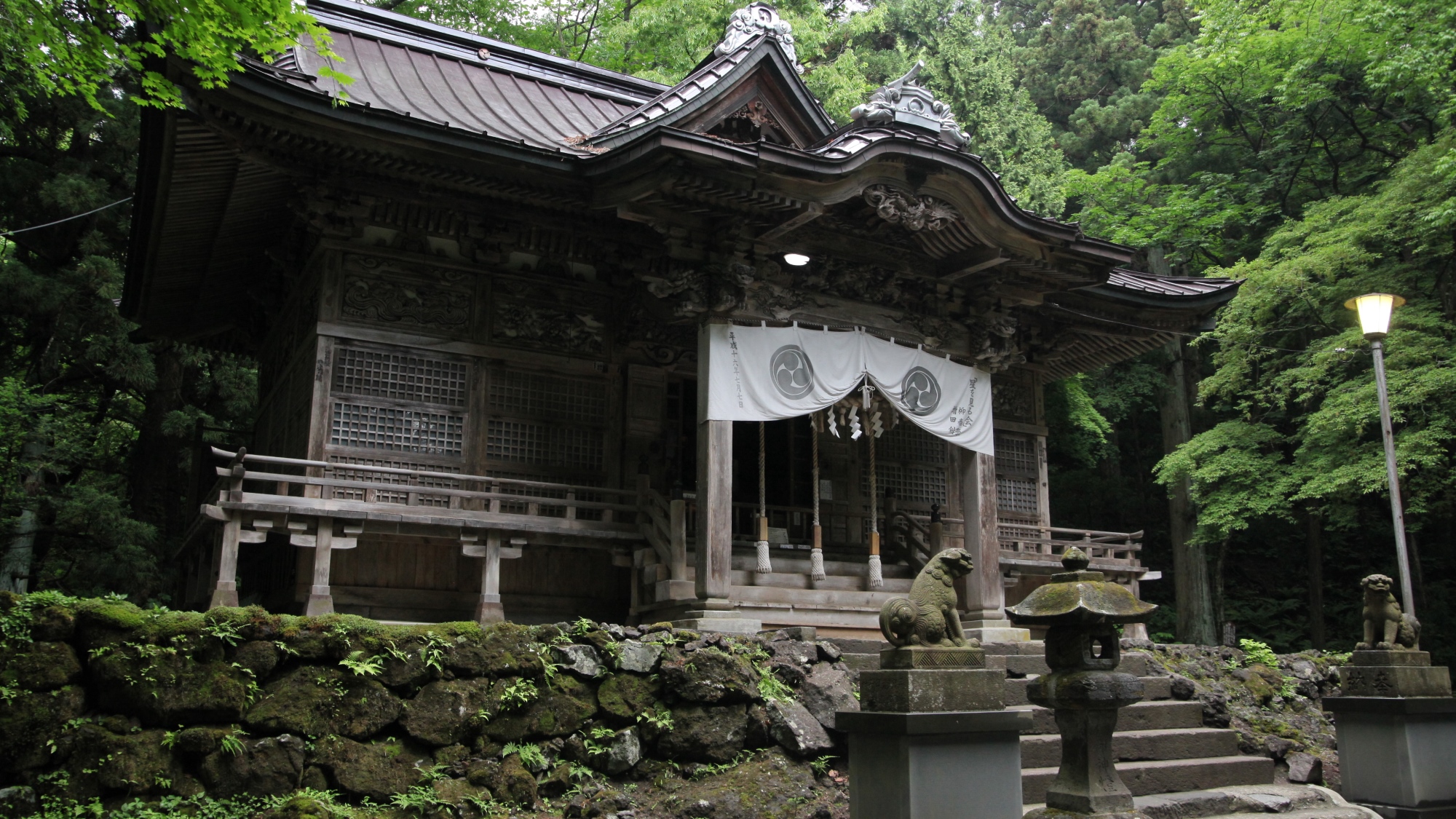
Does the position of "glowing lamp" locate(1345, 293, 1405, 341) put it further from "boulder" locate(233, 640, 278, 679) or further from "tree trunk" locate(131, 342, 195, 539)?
"tree trunk" locate(131, 342, 195, 539)

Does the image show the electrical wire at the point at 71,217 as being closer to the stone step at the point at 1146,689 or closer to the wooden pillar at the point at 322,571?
the wooden pillar at the point at 322,571

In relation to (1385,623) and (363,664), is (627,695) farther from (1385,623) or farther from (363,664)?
(1385,623)

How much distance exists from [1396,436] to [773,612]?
10.0 meters

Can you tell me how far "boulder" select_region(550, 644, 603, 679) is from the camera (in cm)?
766

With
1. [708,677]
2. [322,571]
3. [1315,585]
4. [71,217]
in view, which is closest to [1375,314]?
[708,677]

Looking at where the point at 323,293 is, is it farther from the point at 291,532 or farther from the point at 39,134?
the point at 39,134

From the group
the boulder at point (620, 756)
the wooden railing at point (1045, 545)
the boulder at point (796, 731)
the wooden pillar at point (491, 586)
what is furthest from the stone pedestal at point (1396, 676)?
the wooden pillar at point (491, 586)

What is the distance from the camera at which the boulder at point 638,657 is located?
25.8 feet

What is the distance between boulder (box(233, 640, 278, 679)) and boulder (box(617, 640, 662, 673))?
97.8 inches

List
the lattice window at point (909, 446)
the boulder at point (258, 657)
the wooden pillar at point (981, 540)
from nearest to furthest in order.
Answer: the boulder at point (258, 657)
the wooden pillar at point (981, 540)
the lattice window at point (909, 446)

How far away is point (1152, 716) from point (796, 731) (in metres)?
3.75

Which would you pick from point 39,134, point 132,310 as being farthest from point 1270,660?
point 39,134

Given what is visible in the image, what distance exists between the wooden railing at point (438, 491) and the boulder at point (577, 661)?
114 inches

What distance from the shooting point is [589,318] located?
1216cm
